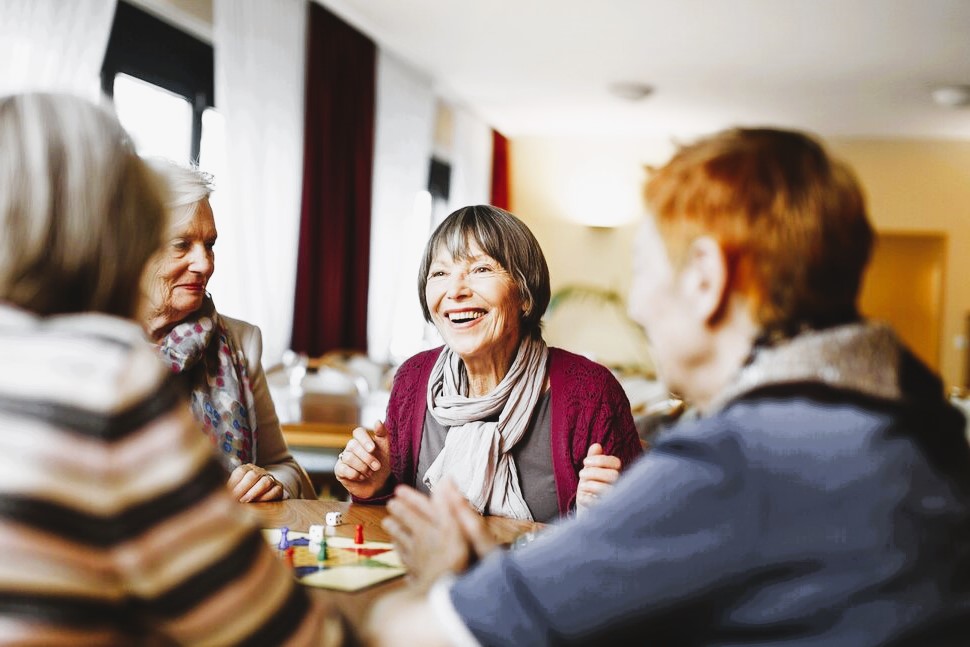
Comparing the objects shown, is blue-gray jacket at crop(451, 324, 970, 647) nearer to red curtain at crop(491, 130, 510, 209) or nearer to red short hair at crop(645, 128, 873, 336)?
red short hair at crop(645, 128, 873, 336)

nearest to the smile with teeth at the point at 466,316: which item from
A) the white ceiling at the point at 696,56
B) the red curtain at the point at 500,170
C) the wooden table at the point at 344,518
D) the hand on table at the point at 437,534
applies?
the wooden table at the point at 344,518

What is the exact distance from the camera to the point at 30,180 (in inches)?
35.0

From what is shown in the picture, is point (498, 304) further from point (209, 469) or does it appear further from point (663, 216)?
point (209, 469)

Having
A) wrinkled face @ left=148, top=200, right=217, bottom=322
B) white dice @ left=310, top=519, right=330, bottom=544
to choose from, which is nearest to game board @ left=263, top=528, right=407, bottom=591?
white dice @ left=310, top=519, right=330, bottom=544

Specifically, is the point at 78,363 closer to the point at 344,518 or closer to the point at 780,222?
the point at 780,222

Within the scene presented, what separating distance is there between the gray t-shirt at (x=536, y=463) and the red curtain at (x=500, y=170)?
26.6ft

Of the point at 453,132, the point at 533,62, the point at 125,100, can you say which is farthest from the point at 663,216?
the point at 453,132

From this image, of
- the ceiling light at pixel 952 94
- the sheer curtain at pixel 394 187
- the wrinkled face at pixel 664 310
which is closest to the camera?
the wrinkled face at pixel 664 310

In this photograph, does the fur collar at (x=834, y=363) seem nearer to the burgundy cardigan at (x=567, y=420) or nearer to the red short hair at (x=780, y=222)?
the red short hair at (x=780, y=222)

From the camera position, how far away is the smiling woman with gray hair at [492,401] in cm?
212

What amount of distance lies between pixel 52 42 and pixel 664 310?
12.1 feet

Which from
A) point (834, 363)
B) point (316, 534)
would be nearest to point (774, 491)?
point (834, 363)

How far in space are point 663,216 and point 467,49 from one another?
6542 mm

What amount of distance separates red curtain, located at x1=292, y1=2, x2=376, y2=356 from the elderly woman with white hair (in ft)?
13.6
